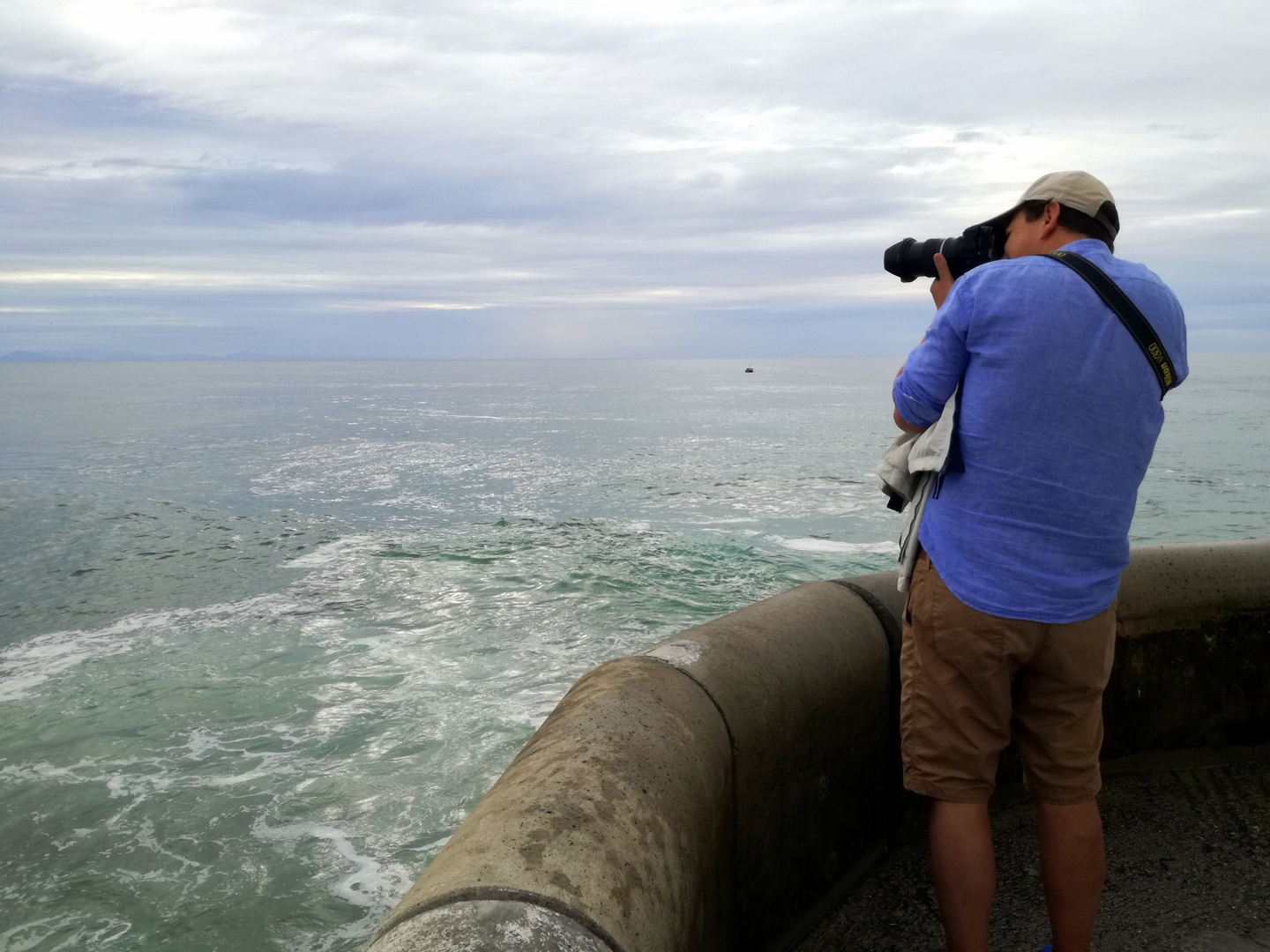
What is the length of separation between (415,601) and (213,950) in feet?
18.2

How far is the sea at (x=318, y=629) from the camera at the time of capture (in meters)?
4.62

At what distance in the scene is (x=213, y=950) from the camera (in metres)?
4.04

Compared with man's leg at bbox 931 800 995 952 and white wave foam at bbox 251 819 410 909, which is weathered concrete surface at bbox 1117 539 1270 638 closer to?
man's leg at bbox 931 800 995 952

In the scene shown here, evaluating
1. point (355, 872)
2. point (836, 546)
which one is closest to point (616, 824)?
point (355, 872)

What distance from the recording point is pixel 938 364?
2199 millimetres

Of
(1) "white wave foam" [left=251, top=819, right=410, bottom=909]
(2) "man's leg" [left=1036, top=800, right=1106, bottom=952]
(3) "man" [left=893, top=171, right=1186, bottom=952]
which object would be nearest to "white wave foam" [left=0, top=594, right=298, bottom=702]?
(1) "white wave foam" [left=251, top=819, right=410, bottom=909]

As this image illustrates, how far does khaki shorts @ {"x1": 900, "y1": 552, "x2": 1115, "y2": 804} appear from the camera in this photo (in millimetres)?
2162

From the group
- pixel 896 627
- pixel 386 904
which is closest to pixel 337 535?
pixel 386 904

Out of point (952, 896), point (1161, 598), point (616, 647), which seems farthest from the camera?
point (616, 647)

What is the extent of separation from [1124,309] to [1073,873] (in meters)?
1.36

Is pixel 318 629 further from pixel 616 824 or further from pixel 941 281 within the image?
pixel 616 824

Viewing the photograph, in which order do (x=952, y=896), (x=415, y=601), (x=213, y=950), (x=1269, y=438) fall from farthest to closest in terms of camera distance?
(x=1269, y=438) < (x=415, y=601) < (x=213, y=950) < (x=952, y=896)

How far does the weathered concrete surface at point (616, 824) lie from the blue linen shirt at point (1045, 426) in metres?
0.74

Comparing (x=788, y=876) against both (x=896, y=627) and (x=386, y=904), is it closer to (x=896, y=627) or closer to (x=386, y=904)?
(x=896, y=627)
